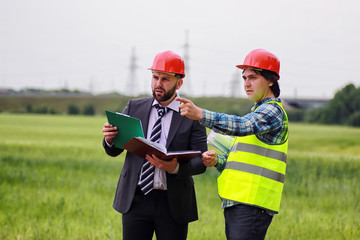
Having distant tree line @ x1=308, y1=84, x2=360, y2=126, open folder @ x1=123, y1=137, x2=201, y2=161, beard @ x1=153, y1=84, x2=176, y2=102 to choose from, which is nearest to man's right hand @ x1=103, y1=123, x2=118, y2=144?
open folder @ x1=123, y1=137, x2=201, y2=161

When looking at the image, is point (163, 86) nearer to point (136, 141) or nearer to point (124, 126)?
point (124, 126)

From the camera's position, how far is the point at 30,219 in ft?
22.2

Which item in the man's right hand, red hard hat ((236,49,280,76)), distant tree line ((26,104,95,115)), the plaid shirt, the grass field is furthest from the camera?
distant tree line ((26,104,95,115))

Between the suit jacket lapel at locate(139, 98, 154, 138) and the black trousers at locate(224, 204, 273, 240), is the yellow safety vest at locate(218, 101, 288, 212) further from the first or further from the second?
the suit jacket lapel at locate(139, 98, 154, 138)

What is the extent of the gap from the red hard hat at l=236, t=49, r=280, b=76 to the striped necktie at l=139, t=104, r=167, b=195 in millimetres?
755

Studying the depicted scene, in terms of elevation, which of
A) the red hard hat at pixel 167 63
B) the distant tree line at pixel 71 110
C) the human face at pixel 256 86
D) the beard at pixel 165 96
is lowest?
the distant tree line at pixel 71 110

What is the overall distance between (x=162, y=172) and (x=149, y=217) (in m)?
0.38

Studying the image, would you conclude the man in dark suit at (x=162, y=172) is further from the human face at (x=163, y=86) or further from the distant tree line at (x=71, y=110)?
the distant tree line at (x=71, y=110)

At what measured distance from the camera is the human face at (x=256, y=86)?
316 cm

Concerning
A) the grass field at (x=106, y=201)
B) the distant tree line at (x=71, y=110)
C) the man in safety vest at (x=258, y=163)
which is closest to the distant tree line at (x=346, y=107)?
the grass field at (x=106, y=201)

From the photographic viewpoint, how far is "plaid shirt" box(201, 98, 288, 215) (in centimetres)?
270

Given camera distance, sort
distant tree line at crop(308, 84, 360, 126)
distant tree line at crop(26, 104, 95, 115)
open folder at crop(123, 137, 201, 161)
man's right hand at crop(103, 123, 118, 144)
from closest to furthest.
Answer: open folder at crop(123, 137, 201, 161) < man's right hand at crop(103, 123, 118, 144) < distant tree line at crop(308, 84, 360, 126) < distant tree line at crop(26, 104, 95, 115)

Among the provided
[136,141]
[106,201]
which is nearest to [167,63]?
[136,141]

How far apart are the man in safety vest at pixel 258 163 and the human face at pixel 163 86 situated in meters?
0.56
